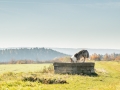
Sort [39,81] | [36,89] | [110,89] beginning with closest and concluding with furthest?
[110,89], [36,89], [39,81]

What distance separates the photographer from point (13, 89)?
44.4 feet

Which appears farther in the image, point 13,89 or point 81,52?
point 81,52

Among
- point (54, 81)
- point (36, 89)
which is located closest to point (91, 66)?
point (54, 81)

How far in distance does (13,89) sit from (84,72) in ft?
53.3

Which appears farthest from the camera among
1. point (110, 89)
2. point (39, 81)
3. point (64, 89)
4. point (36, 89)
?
point (39, 81)

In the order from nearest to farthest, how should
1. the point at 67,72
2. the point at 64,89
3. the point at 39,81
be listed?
the point at 64,89
the point at 39,81
the point at 67,72

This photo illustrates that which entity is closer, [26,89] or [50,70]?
[26,89]

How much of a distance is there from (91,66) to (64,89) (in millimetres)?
14032

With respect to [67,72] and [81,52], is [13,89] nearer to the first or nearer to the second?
[67,72]

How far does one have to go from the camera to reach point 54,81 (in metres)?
19.0

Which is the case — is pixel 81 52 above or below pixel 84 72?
above

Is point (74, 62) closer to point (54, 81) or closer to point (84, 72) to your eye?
point (84, 72)

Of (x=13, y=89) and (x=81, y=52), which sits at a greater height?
(x=81, y=52)

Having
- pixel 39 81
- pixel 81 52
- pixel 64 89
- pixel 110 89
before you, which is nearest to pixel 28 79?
pixel 39 81
